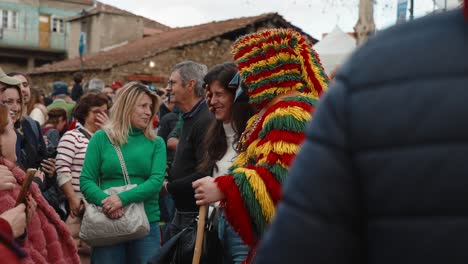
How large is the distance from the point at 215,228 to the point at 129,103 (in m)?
1.84

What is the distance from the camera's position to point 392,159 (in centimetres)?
124

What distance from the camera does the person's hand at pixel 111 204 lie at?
5.32 m

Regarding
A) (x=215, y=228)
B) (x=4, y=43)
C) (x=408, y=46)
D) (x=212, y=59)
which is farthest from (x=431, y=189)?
(x=4, y=43)

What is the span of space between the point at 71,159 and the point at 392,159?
5074 millimetres

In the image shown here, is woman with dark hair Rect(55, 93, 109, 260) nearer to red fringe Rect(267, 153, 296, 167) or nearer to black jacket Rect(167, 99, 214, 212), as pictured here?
black jacket Rect(167, 99, 214, 212)

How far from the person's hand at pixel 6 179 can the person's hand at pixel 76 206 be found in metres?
2.12

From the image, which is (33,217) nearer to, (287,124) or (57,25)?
(287,124)

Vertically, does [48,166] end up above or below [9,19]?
below

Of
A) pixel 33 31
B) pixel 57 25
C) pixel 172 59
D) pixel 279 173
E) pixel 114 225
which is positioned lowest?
pixel 114 225

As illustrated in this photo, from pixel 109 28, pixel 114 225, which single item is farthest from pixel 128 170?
pixel 109 28

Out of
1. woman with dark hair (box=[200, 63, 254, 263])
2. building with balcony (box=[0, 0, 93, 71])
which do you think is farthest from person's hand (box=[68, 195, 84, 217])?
building with balcony (box=[0, 0, 93, 71])

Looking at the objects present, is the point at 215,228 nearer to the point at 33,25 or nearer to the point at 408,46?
the point at 408,46

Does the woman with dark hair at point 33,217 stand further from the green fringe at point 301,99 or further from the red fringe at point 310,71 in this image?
the red fringe at point 310,71

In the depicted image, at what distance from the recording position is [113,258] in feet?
17.9
